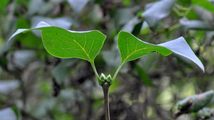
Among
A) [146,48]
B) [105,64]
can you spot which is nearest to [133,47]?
[146,48]

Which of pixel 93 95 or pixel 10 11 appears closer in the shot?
pixel 10 11

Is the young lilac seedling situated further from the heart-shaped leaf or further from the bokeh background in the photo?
the bokeh background

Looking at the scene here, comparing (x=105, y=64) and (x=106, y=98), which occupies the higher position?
(x=106, y=98)

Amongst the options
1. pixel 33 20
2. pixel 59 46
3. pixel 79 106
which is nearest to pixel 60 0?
pixel 33 20

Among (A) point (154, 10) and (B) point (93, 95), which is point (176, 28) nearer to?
(A) point (154, 10)

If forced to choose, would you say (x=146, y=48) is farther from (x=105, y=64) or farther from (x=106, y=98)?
(x=105, y=64)
